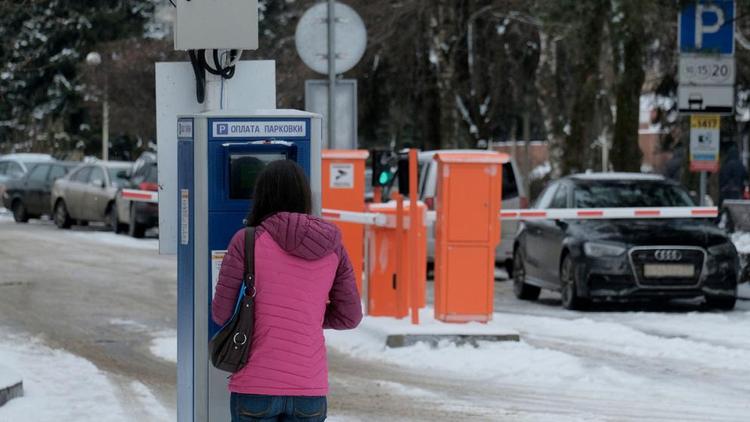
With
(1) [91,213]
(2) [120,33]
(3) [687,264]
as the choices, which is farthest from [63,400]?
(2) [120,33]

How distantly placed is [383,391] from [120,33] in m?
47.8

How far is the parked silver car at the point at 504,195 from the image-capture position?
22.0 metres

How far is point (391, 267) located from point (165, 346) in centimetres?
212

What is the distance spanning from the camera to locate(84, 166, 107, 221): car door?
104 ft

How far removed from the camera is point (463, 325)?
1359 cm

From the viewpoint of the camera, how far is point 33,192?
36.0 meters

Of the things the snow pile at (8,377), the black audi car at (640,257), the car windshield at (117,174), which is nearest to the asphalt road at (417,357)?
the black audi car at (640,257)

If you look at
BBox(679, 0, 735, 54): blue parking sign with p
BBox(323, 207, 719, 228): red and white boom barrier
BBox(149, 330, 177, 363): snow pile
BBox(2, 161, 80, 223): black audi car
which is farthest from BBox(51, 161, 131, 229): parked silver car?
BBox(149, 330, 177, 363): snow pile

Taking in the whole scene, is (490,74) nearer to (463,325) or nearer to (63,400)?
(463,325)

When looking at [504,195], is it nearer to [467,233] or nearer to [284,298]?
[467,233]

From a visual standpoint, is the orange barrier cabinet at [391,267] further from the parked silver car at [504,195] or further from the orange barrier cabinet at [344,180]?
the parked silver car at [504,195]

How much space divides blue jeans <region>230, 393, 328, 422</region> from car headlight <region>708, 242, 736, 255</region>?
37.8ft

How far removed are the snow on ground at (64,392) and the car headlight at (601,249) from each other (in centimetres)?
604

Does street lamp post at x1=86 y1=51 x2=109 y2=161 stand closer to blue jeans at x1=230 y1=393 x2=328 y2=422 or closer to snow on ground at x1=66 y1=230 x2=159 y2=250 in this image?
snow on ground at x1=66 y1=230 x2=159 y2=250
